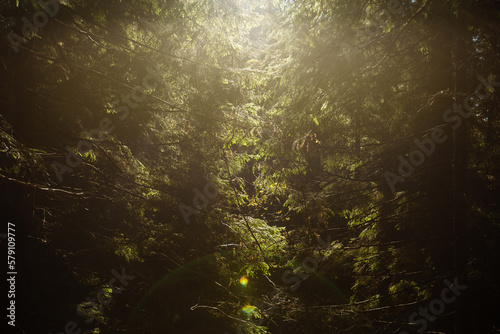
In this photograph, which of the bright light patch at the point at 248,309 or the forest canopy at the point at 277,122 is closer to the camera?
the forest canopy at the point at 277,122

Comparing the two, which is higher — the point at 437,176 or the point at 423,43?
the point at 423,43

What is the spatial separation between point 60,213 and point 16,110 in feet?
10.4

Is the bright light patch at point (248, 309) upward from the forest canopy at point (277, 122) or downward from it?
downward

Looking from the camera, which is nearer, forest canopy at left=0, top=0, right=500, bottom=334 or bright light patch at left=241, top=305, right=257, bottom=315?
forest canopy at left=0, top=0, right=500, bottom=334

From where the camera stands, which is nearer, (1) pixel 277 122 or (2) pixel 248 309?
(1) pixel 277 122

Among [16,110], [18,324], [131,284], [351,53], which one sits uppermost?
[351,53]

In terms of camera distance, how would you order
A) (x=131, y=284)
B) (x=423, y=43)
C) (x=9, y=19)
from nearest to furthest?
(x=9, y=19) → (x=423, y=43) → (x=131, y=284)

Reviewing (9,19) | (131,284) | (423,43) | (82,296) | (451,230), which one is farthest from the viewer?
(131,284)

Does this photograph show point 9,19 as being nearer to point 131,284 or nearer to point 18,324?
point 18,324

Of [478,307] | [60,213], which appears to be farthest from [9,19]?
[478,307]

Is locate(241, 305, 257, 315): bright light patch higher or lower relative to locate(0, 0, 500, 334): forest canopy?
lower

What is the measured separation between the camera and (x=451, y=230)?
5.32 meters

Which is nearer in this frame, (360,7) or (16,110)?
(360,7)

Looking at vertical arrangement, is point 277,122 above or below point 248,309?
above
